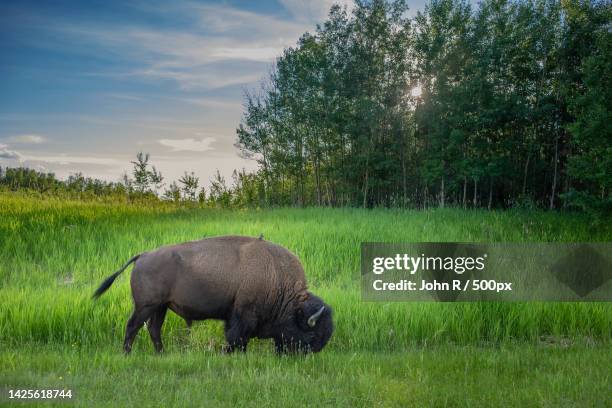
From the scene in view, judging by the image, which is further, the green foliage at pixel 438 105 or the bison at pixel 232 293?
the green foliage at pixel 438 105

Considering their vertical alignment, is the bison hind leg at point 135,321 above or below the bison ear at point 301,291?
below

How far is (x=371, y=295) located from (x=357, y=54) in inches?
1210

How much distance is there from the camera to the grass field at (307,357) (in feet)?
18.0

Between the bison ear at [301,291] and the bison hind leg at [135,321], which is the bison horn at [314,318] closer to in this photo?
the bison ear at [301,291]

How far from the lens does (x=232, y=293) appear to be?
7148 mm

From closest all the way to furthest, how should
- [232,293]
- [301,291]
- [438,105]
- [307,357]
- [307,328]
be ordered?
1. [307,357]
2. [307,328]
3. [232,293]
4. [301,291]
5. [438,105]

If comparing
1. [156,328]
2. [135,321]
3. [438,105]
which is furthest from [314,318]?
[438,105]

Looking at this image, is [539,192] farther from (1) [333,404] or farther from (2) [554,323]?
(1) [333,404]

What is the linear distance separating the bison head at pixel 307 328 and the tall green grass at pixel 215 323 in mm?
1109

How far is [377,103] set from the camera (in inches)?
1458

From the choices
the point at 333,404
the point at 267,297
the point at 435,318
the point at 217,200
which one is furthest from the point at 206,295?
the point at 217,200

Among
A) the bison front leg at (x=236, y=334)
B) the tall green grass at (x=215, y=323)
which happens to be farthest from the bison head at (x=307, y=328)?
the tall green grass at (x=215, y=323)

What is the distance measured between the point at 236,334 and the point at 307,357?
1.03 m

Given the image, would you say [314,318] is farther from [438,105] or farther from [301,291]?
[438,105]
